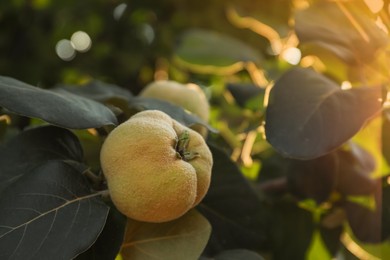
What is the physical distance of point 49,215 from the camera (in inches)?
20.2

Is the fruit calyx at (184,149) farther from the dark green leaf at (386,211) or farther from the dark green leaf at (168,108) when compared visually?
the dark green leaf at (386,211)

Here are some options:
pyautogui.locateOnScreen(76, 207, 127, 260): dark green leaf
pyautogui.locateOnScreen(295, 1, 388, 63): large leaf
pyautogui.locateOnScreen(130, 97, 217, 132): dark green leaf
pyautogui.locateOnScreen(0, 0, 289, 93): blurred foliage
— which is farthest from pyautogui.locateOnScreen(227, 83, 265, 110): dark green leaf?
pyautogui.locateOnScreen(0, 0, 289, 93): blurred foliage

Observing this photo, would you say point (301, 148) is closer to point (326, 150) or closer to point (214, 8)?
point (326, 150)

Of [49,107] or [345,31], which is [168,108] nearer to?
[49,107]

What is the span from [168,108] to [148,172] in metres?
0.13

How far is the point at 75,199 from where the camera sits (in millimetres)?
535

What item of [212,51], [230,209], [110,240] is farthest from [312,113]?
[212,51]

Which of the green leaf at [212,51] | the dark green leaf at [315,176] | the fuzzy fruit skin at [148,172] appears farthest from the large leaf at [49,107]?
the green leaf at [212,51]

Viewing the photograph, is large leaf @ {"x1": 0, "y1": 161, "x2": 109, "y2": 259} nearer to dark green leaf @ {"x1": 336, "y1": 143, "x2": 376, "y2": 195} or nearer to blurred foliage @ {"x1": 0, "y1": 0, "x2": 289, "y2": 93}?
dark green leaf @ {"x1": 336, "y1": 143, "x2": 376, "y2": 195}

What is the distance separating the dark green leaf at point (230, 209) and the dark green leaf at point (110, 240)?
0.46ft

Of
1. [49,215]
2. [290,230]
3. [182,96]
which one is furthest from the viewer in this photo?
[290,230]

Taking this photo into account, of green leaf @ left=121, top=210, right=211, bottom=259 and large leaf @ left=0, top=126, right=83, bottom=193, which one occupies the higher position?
large leaf @ left=0, top=126, right=83, bottom=193

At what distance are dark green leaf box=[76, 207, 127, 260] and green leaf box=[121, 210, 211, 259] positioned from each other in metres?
0.04

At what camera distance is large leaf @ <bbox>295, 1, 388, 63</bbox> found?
827mm
